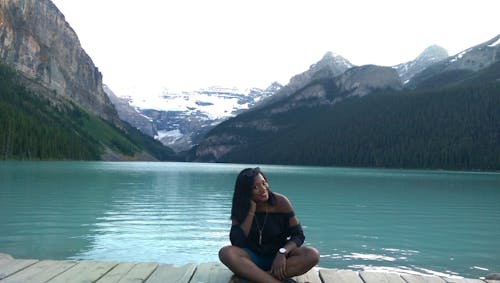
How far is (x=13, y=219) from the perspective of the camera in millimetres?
25844

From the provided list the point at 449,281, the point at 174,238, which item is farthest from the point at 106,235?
the point at 449,281

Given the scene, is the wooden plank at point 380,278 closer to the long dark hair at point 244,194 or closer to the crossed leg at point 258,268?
the crossed leg at point 258,268

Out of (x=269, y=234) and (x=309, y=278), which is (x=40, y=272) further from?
(x=309, y=278)

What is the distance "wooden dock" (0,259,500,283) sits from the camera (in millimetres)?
8779

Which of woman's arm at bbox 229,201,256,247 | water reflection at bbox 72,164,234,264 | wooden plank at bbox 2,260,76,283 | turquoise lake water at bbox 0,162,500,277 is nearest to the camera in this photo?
wooden plank at bbox 2,260,76,283

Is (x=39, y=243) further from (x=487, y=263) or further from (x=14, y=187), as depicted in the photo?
(x=14, y=187)

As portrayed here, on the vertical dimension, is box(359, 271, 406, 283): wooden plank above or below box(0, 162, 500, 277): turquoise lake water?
above

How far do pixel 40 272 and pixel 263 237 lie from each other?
4053 mm

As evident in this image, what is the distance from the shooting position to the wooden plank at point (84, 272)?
8656mm

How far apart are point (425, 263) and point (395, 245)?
3973 mm

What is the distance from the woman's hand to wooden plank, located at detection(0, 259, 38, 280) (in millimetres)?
4608

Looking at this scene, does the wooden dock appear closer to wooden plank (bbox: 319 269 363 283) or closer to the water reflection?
wooden plank (bbox: 319 269 363 283)

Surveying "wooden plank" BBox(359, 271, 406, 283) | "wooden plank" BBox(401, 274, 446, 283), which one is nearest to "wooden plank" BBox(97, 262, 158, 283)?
"wooden plank" BBox(359, 271, 406, 283)

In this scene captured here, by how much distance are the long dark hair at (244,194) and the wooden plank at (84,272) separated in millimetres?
2717
